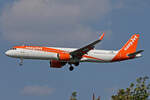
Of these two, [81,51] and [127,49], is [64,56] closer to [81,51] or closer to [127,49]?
[81,51]

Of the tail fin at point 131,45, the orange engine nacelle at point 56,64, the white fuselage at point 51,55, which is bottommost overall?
the orange engine nacelle at point 56,64

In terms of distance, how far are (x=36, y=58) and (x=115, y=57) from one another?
16.2 meters

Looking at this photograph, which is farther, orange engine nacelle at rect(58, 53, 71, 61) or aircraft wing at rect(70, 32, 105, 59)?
aircraft wing at rect(70, 32, 105, 59)

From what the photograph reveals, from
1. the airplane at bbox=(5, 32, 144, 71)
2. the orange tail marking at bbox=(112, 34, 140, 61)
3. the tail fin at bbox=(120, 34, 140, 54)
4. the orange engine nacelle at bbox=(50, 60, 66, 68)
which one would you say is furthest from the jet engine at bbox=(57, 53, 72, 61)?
the tail fin at bbox=(120, 34, 140, 54)

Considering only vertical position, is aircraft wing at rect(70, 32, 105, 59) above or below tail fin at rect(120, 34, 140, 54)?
below

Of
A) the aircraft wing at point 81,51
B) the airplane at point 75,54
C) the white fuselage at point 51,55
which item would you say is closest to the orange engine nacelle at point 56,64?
the airplane at point 75,54

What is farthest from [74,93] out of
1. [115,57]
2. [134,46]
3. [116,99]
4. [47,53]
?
[134,46]

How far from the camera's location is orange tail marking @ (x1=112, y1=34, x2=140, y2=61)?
244 ft

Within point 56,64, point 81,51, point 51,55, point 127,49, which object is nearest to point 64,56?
point 51,55

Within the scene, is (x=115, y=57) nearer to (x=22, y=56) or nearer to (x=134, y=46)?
(x=134, y=46)

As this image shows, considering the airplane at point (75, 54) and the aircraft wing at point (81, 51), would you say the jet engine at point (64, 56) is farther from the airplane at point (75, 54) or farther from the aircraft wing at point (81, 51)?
the aircraft wing at point (81, 51)

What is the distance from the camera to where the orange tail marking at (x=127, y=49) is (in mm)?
74250

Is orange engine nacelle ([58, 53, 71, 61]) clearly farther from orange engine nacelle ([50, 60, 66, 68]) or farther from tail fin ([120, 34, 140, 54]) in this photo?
tail fin ([120, 34, 140, 54])

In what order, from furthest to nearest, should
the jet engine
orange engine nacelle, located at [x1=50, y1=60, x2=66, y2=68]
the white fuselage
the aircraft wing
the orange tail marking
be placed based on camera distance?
1. orange engine nacelle, located at [x1=50, y1=60, x2=66, y2=68]
2. the orange tail marking
3. the aircraft wing
4. the jet engine
5. the white fuselage
